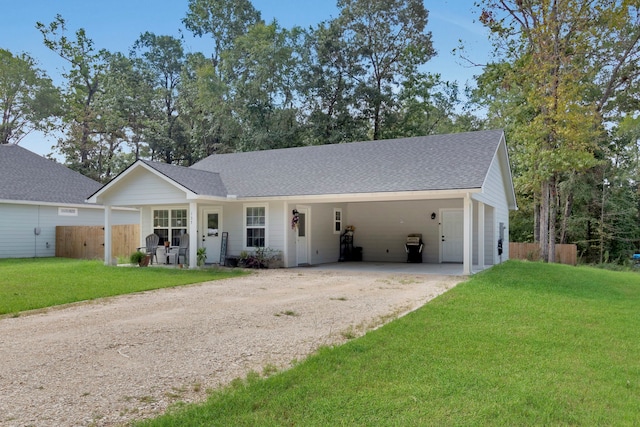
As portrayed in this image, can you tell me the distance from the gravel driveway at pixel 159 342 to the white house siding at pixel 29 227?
11981 millimetres

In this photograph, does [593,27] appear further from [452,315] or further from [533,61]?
[452,315]

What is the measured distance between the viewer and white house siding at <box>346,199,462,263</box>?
17.3 meters

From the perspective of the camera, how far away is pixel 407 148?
15.6 metres

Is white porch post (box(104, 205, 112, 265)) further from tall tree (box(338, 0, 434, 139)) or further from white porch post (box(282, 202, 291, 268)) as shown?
tall tree (box(338, 0, 434, 139))

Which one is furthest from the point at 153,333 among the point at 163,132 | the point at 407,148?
the point at 163,132

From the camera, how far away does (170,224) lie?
15.9 m

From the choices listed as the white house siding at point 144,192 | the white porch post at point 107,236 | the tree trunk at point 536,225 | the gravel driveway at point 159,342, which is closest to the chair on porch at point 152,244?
the white porch post at point 107,236

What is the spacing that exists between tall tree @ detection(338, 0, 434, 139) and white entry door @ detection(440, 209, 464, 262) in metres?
11.0

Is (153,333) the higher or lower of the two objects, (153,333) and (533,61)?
the lower

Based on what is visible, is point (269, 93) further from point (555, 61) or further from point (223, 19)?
point (555, 61)

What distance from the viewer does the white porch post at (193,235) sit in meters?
13.6

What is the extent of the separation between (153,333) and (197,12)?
32306mm

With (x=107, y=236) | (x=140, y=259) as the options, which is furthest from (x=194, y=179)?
(x=107, y=236)

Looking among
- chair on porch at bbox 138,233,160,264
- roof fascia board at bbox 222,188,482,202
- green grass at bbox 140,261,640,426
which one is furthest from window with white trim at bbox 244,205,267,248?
green grass at bbox 140,261,640,426
